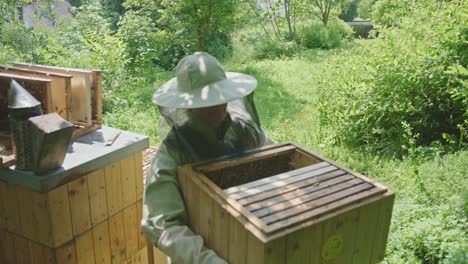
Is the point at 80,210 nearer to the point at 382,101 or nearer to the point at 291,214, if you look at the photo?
the point at 291,214

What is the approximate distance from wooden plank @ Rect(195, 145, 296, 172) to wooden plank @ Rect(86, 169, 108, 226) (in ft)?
2.90

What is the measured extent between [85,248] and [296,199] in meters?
1.42

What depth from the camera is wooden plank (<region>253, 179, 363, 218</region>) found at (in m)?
1.31

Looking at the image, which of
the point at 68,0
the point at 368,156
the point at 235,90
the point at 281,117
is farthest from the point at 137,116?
the point at 68,0

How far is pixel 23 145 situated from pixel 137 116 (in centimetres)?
466

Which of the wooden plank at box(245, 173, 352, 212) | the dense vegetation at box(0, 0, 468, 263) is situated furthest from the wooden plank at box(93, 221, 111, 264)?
the dense vegetation at box(0, 0, 468, 263)

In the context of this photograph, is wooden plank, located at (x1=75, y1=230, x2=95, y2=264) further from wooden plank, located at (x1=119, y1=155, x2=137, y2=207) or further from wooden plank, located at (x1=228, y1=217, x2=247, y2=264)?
wooden plank, located at (x1=228, y1=217, x2=247, y2=264)

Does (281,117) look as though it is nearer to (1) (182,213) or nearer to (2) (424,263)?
(2) (424,263)

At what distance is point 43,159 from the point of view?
74.9 inches

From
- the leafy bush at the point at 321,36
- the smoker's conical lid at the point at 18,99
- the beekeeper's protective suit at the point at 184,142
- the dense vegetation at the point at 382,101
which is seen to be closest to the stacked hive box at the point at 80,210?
the smoker's conical lid at the point at 18,99

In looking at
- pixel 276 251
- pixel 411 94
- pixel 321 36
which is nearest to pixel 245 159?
pixel 276 251

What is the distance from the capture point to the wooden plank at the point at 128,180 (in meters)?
2.43

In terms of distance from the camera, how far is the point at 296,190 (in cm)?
144

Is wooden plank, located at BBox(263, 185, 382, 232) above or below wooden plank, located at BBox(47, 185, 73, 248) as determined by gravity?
above
